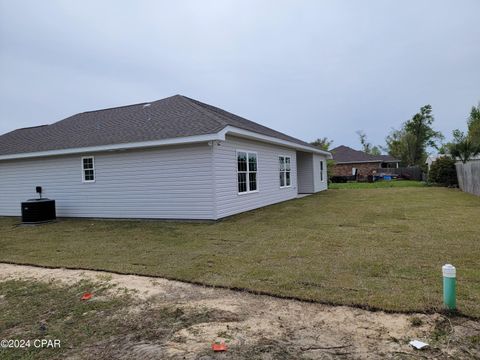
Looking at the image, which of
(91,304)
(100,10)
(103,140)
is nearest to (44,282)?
(91,304)

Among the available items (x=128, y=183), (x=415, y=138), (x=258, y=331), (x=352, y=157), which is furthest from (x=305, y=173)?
(x=415, y=138)

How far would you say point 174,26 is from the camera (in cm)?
1398

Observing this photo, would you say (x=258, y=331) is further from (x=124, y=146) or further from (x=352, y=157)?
(x=352, y=157)

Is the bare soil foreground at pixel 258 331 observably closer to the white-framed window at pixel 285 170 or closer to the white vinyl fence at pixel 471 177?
the white-framed window at pixel 285 170

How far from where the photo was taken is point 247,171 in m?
11.9

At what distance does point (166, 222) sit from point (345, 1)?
10.0 m

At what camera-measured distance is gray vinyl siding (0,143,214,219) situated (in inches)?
390

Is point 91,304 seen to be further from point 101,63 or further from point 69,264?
point 101,63

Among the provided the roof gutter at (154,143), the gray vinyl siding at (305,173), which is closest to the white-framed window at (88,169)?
the roof gutter at (154,143)

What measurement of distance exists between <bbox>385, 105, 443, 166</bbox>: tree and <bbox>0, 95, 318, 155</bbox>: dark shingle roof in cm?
4319

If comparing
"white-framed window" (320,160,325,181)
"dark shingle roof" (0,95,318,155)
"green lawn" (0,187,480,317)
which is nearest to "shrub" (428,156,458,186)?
"white-framed window" (320,160,325,181)

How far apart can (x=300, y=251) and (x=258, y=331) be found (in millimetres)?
3089

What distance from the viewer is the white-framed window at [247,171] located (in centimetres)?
1144

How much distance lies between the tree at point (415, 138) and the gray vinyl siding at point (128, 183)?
46.8 metres
